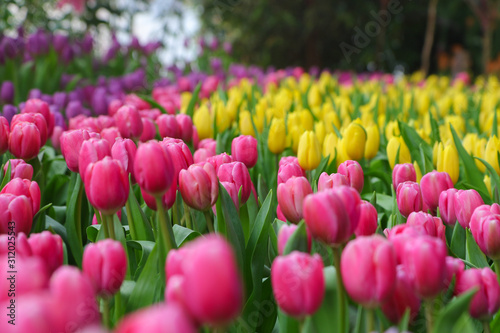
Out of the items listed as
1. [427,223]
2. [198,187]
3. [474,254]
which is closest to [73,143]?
[198,187]

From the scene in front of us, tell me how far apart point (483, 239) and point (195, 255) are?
554 millimetres

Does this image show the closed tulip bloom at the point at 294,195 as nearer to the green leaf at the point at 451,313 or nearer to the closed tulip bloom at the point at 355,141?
the green leaf at the point at 451,313

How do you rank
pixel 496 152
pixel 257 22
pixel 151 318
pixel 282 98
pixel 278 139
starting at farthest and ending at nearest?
pixel 257 22, pixel 282 98, pixel 278 139, pixel 496 152, pixel 151 318

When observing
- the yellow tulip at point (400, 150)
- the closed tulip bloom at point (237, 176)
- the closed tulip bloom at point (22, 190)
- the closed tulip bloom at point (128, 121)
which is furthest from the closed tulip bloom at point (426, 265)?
the closed tulip bloom at point (128, 121)

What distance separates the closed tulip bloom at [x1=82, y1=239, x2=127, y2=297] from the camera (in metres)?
0.61

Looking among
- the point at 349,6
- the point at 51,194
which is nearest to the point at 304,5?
the point at 349,6

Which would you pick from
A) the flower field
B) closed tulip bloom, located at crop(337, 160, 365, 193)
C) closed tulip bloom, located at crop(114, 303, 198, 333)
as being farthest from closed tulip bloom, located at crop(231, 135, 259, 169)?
closed tulip bloom, located at crop(114, 303, 198, 333)

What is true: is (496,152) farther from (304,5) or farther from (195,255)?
(304,5)

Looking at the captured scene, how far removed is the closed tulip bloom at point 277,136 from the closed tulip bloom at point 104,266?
33.3 inches

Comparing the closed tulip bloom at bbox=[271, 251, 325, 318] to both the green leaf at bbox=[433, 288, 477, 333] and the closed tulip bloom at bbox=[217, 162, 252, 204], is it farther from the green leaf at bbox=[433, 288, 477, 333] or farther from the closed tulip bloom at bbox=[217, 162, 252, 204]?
the closed tulip bloom at bbox=[217, 162, 252, 204]

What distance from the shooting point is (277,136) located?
141cm

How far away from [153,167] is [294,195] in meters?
0.28

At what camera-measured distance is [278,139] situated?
142 centimetres

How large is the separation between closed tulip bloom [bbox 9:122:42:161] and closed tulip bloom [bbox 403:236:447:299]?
0.87 meters
